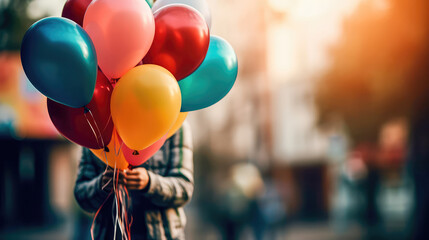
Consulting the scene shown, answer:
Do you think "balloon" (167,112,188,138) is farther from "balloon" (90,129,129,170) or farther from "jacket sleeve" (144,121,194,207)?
"balloon" (90,129,129,170)

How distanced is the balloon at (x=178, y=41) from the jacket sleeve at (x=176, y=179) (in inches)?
17.5

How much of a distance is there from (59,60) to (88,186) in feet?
2.48

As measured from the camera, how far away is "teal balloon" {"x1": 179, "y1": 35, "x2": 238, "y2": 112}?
2551 mm

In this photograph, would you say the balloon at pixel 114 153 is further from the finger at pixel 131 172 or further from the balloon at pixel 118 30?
the balloon at pixel 118 30

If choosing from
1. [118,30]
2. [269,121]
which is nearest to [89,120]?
[118,30]

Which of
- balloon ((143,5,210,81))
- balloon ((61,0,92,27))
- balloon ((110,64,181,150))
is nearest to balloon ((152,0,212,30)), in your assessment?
balloon ((143,5,210,81))

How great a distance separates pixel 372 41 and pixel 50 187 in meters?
12.1

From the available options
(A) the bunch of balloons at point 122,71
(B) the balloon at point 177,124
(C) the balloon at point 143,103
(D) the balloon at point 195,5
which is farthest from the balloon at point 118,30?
(B) the balloon at point 177,124

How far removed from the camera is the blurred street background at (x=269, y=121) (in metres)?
9.06

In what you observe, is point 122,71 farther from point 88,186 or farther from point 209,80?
point 88,186

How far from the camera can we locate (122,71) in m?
2.42

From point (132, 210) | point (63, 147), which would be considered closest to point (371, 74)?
point (132, 210)

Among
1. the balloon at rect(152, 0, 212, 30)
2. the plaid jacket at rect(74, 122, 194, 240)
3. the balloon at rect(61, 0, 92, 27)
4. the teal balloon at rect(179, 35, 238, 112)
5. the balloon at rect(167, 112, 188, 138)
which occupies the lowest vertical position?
the plaid jacket at rect(74, 122, 194, 240)

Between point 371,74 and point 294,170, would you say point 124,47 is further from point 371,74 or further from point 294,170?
point 294,170
